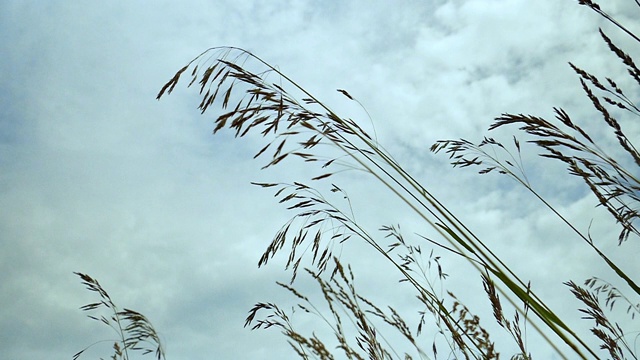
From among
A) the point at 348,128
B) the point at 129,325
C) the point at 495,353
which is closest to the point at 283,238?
the point at 348,128

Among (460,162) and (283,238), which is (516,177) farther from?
(283,238)

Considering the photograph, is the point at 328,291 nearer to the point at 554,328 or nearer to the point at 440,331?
the point at 440,331

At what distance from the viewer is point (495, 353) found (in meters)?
2.25

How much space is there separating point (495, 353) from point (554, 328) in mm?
942

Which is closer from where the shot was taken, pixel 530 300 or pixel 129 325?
pixel 530 300

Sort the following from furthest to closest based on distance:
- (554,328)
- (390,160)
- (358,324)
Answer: (358,324) → (390,160) → (554,328)

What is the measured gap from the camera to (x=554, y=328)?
137 centimetres

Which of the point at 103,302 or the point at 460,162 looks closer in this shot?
the point at 460,162

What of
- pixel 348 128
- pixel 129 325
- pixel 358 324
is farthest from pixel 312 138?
pixel 129 325

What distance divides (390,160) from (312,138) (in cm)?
30

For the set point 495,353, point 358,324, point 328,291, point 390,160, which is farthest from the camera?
point 328,291

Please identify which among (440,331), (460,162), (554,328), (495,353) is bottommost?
(554,328)

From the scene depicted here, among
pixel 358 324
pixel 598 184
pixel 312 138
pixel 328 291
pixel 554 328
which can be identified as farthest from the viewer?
pixel 328 291

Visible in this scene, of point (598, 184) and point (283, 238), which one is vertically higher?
point (283, 238)
